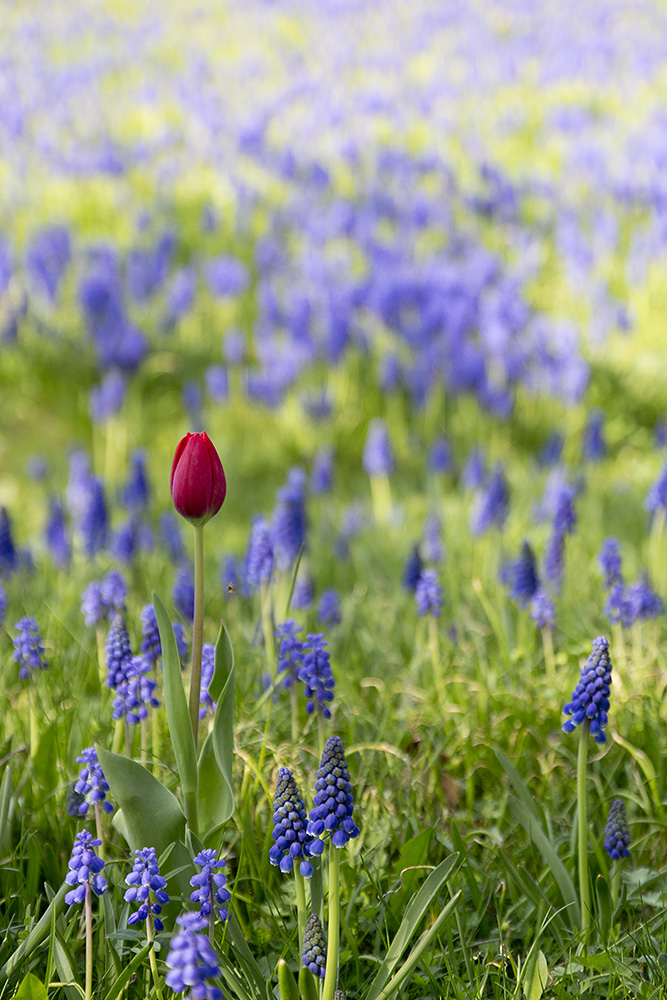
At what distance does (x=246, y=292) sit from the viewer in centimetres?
797

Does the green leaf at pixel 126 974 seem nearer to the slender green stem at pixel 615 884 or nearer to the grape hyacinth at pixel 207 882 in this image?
the grape hyacinth at pixel 207 882

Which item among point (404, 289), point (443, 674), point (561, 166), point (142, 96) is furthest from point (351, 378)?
point (142, 96)

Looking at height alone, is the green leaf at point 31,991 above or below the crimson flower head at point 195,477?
below

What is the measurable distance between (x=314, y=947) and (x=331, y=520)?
3322mm

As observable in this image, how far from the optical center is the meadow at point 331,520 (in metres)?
1.76

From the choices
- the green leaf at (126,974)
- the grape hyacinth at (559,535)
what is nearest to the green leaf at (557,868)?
the green leaf at (126,974)

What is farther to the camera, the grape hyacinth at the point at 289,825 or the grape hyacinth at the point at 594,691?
→ the grape hyacinth at the point at 594,691

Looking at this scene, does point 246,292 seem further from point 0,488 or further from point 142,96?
point 142,96

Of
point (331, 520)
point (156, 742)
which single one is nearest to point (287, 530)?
point (156, 742)

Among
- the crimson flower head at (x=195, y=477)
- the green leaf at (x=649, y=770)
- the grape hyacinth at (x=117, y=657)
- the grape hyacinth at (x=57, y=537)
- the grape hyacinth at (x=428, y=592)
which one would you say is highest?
the crimson flower head at (x=195, y=477)

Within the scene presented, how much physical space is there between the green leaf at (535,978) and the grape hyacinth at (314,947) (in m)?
0.40

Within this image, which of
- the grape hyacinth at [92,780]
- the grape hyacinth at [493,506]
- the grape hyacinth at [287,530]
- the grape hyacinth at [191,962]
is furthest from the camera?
the grape hyacinth at [493,506]

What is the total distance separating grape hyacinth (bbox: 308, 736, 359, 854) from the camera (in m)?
1.50

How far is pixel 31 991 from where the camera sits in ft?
5.25
